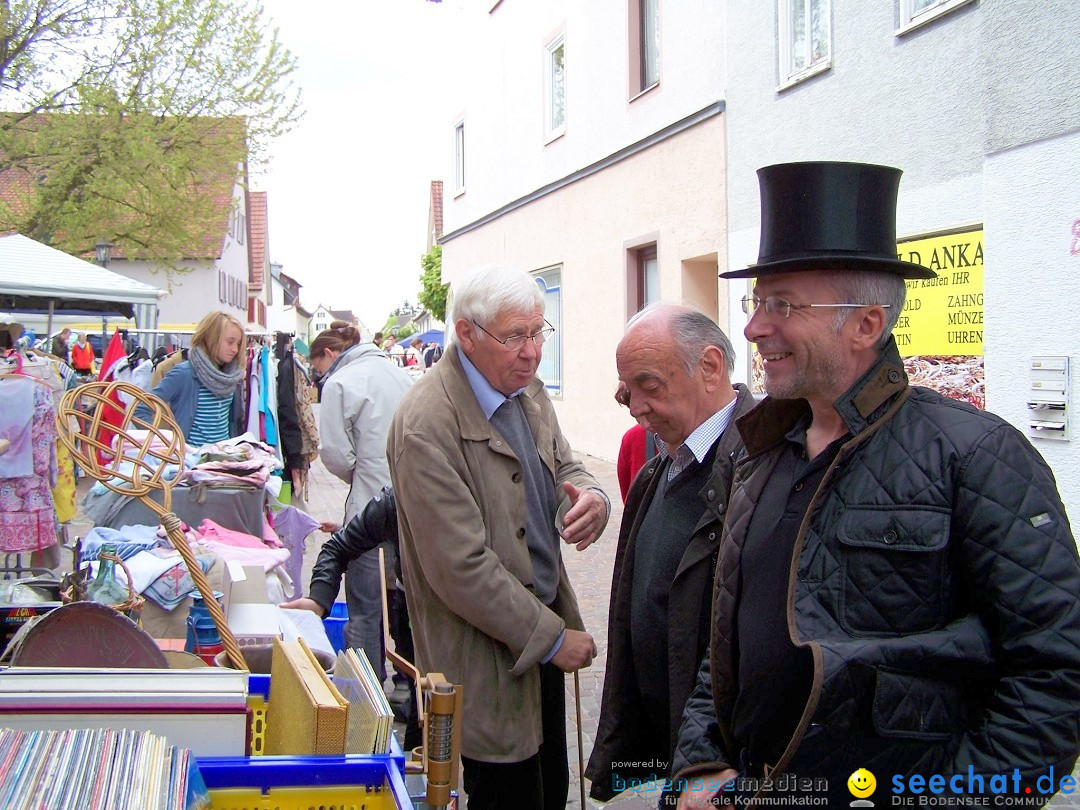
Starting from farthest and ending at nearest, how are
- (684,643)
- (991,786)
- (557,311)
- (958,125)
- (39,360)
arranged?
(557,311) < (39,360) < (958,125) < (684,643) < (991,786)

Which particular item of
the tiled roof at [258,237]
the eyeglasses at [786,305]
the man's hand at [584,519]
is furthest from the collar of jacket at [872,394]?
the tiled roof at [258,237]

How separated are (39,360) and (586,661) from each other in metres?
8.51

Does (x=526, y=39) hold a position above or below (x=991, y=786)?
above

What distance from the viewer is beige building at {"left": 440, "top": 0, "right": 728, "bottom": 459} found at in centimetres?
1173

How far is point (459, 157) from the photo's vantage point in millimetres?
22172

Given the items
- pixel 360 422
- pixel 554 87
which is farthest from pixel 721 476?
pixel 554 87

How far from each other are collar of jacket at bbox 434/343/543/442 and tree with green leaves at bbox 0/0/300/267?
17.0 m

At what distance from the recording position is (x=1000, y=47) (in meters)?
6.82

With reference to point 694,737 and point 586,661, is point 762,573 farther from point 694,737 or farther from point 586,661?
point 586,661

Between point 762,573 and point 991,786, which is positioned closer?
point 991,786

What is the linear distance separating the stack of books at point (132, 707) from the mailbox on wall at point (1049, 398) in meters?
6.06

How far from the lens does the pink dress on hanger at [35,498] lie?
24.1 ft

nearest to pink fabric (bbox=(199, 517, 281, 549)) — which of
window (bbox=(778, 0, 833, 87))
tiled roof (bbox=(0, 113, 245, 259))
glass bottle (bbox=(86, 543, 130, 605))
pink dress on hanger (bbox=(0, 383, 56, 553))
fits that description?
glass bottle (bbox=(86, 543, 130, 605))

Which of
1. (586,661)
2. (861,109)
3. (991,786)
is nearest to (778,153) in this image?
(861,109)
